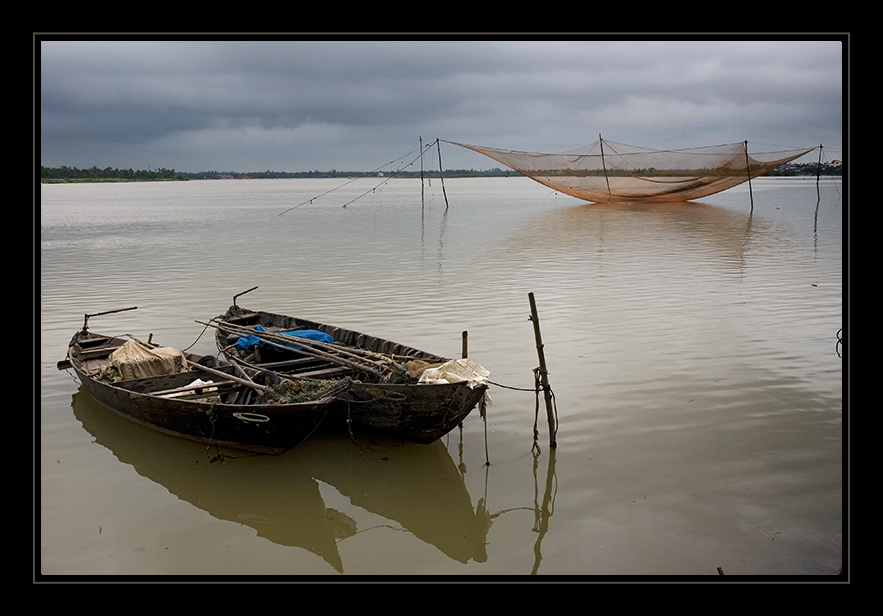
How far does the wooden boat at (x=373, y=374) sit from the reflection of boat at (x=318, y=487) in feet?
0.90

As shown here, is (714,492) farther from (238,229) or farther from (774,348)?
(238,229)

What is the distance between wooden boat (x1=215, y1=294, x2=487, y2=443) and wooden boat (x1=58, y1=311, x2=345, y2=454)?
31cm

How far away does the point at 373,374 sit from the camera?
624 cm

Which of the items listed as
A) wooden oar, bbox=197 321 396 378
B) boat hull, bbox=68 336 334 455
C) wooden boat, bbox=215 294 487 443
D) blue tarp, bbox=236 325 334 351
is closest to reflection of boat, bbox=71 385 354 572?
boat hull, bbox=68 336 334 455

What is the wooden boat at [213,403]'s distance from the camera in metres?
5.19

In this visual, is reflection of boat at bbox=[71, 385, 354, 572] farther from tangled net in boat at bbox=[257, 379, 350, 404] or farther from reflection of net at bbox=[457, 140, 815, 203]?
reflection of net at bbox=[457, 140, 815, 203]

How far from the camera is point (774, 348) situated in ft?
25.9

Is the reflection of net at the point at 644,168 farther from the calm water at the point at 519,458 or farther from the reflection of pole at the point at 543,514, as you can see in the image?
the reflection of pole at the point at 543,514

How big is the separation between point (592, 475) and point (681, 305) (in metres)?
5.92

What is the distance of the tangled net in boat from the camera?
5.53 metres

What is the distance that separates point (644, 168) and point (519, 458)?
2192 cm

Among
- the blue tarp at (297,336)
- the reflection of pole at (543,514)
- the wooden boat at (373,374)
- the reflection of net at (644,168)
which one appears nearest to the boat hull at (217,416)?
the wooden boat at (373,374)

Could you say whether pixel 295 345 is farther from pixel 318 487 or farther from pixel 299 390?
pixel 318 487
